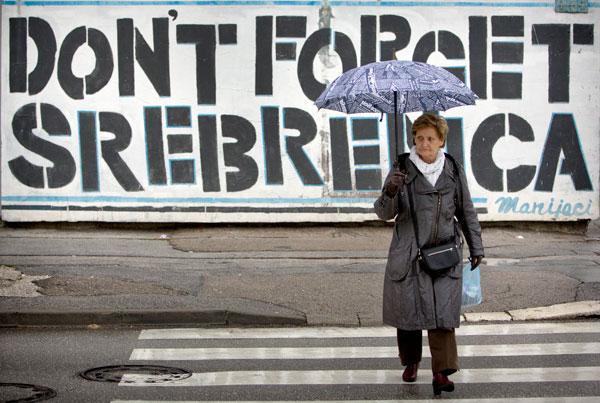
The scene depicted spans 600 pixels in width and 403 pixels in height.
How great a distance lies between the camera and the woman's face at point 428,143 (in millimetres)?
7223

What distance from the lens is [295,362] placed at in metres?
8.23

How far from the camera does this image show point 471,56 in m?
15.0

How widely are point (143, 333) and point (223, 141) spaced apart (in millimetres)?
5925

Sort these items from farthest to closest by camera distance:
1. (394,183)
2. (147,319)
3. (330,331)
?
(147,319)
(330,331)
(394,183)

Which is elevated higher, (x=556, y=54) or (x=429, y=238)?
(x=556, y=54)

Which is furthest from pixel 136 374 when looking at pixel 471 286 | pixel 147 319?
pixel 471 286

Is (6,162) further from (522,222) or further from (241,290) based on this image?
(522,222)

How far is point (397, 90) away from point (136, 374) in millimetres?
2797

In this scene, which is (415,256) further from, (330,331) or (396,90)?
(330,331)

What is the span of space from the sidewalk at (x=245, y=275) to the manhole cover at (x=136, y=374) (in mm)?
1601

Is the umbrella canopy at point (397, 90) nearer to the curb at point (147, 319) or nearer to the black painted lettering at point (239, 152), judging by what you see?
the curb at point (147, 319)

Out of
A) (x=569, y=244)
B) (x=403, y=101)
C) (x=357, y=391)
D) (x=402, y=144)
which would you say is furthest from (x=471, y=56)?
(x=357, y=391)

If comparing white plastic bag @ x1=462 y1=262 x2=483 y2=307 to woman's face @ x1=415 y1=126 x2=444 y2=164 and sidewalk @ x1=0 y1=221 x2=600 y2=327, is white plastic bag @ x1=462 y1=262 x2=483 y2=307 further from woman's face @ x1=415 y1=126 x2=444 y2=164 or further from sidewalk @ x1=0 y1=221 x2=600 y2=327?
sidewalk @ x1=0 y1=221 x2=600 y2=327

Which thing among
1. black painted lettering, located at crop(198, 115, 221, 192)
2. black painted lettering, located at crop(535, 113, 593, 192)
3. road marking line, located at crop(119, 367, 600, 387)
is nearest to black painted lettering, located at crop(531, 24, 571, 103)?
black painted lettering, located at crop(535, 113, 593, 192)
